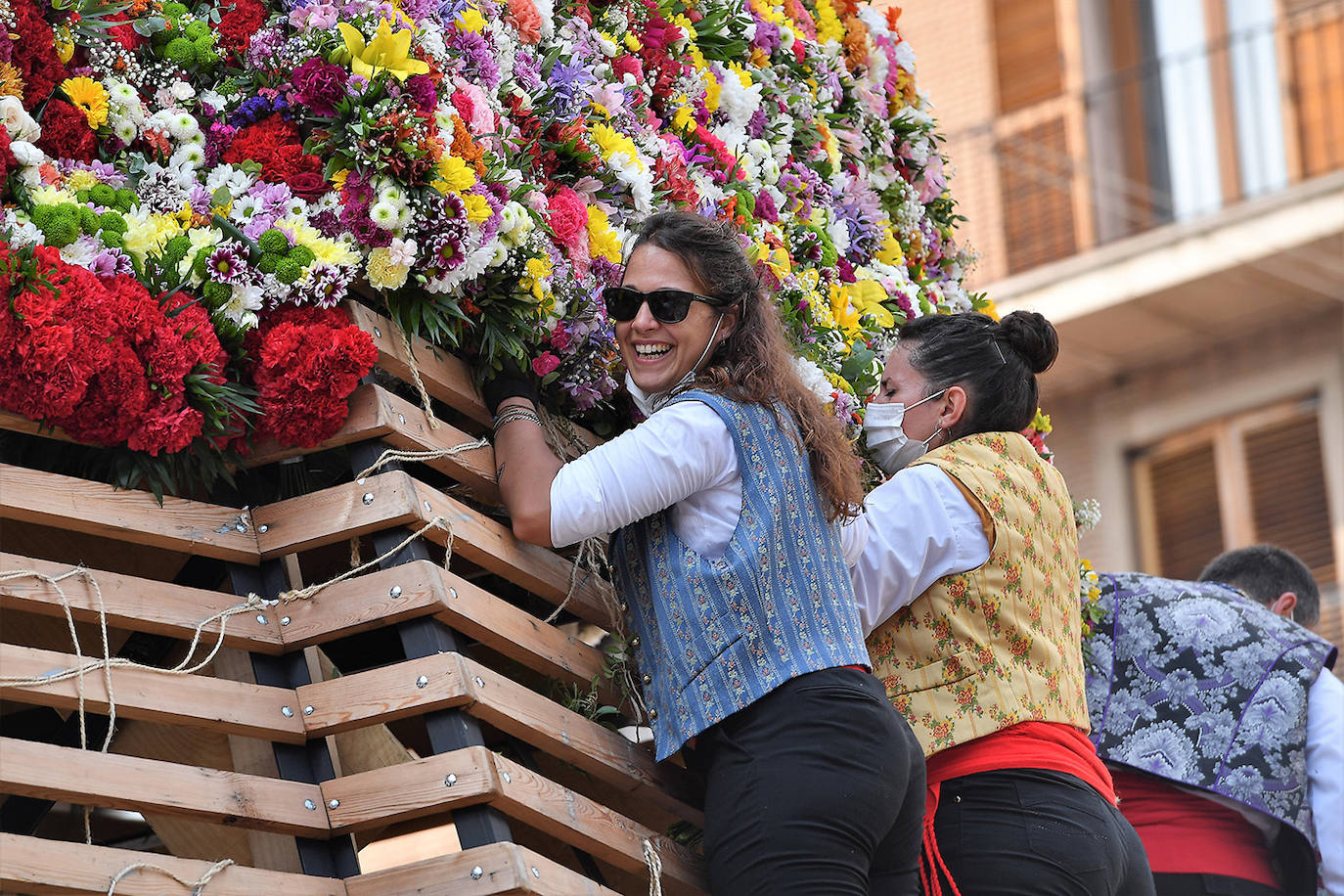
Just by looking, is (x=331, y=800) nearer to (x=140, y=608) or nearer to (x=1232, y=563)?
(x=140, y=608)

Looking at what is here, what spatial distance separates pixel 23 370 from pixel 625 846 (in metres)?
1.46

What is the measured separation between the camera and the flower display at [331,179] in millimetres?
3541

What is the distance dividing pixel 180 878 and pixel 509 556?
961 millimetres

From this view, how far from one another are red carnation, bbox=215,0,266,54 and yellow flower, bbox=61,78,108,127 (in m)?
0.30

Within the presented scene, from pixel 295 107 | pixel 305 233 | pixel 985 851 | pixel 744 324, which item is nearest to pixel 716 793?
pixel 985 851

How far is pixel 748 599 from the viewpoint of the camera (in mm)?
3514

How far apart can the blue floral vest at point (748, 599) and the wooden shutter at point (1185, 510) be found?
29.4 feet

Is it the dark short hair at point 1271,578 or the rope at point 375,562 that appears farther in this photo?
the dark short hair at point 1271,578

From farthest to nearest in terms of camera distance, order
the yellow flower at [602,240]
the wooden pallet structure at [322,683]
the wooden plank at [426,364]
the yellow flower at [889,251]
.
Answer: the yellow flower at [889,251]
the yellow flower at [602,240]
the wooden plank at [426,364]
the wooden pallet structure at [322,683]

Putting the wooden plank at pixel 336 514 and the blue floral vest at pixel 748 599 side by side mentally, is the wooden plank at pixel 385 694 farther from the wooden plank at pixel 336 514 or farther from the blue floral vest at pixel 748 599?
the blue floral vest at pixel 748 599

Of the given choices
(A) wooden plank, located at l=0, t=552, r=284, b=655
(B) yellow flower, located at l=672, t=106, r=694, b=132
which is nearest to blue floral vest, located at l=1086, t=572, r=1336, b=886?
(B) yellow flower, located at l=672, t=106, r=694, b=132

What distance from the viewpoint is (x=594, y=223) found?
13.6 feet

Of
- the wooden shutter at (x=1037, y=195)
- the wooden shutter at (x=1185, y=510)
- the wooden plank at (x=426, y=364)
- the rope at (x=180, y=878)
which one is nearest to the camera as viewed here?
the rope at (x=180, y=878)

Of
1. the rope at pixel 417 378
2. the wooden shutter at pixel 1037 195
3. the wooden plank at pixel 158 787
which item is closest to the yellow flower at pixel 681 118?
the rope at pixel 417 378
